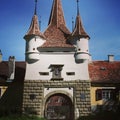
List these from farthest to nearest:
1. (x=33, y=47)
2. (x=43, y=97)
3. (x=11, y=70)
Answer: (x=11, y=70), (x=33, y=47), (x=43, y=97)

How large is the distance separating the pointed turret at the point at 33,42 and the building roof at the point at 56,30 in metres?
0.88

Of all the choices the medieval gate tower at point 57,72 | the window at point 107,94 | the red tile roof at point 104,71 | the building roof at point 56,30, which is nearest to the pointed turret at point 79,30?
the medieval gate tower at point 57,72

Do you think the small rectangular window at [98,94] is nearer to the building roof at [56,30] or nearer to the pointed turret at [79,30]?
the building roof at [56,30]

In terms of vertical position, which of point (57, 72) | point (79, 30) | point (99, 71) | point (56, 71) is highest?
point (79, 30)

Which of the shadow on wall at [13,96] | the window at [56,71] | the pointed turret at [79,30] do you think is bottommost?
the shadow on wall at [13,96]

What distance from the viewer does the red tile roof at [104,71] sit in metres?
29.3

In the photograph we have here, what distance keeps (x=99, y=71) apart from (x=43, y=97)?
782 centimetres

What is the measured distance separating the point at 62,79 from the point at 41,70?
2437 millimetres

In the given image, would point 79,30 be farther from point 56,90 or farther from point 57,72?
point 56,90

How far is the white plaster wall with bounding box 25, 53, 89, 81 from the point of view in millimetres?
27703

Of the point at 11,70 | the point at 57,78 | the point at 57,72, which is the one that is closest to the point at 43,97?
the point at 57,78

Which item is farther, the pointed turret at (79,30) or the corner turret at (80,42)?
the pointed turret at (79,30)

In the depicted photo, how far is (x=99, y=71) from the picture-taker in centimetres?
3097

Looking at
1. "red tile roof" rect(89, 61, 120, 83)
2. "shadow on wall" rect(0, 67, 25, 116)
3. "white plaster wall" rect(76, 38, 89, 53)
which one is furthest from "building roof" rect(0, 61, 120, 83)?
"white plaster wall" rect(76, 38, 89, 53)
